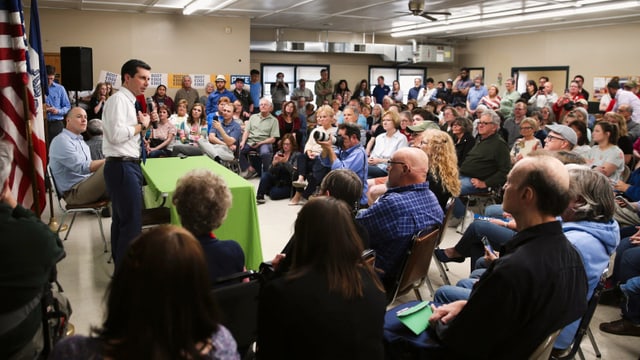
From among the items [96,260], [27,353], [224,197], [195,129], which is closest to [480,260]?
[224,197]

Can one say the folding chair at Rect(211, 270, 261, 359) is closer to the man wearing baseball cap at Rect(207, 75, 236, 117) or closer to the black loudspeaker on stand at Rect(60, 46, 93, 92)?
the black loudspeaker on stand at Rect(60, 46, 93, 92)

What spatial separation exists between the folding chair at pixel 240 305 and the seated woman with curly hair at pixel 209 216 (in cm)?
14

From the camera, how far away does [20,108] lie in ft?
10.1

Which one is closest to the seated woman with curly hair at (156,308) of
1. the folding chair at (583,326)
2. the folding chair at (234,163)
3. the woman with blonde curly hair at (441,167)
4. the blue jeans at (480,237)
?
the folding chair at (583,326)

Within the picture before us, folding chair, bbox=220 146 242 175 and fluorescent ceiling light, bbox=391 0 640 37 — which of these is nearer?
folding chair, bbox=220 146 242 175

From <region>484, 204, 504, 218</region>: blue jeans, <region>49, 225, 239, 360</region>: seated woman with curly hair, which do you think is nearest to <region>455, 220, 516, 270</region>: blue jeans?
<region>484, 204, 504, 218</region>: blue jeans

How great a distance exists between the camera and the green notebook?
80.0 inches

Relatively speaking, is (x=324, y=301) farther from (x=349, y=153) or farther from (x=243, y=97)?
(x=243, y=97)

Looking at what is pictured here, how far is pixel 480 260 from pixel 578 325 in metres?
0.93

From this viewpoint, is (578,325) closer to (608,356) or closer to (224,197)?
(608,356)

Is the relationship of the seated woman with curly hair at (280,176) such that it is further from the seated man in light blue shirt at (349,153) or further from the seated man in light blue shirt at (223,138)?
the seated man in light blue shirt at (349,153)

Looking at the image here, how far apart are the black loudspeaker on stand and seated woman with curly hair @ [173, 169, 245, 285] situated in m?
5.03

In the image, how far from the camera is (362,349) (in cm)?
156

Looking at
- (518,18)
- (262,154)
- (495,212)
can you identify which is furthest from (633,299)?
(518,18)
